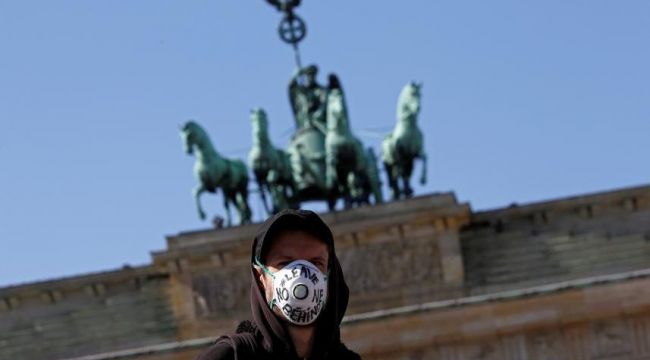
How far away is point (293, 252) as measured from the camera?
438cm

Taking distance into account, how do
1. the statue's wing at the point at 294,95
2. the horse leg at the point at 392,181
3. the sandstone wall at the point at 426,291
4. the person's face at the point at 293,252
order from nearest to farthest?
1. the person's face at the point at 293,252
2. the sandstone wall at the point at 426,291
3. the horse leg at the point at 392,181
4. the statue's wing at the point at 294,95

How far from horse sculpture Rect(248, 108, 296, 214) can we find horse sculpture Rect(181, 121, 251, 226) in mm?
285

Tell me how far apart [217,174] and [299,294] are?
26437 mm

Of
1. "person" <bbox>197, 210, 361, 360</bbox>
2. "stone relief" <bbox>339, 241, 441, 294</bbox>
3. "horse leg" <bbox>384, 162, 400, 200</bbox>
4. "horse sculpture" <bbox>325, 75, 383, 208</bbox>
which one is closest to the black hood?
"person" <bbox>197, 210, 361, 360</bbox>

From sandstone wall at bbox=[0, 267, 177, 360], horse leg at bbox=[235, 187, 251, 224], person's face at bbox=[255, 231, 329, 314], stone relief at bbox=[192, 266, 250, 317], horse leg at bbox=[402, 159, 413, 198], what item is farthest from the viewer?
horse leg at bbox=[235, 187, 251, 224]

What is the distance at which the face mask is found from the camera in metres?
4.24

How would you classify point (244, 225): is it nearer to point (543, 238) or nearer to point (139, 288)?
point (139, 288)

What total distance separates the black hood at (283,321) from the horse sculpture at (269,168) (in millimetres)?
25900

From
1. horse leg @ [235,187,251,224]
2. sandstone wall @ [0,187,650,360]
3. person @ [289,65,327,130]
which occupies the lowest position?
sandstone wall @ [0,187,650,360]

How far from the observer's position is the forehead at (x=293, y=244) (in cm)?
438

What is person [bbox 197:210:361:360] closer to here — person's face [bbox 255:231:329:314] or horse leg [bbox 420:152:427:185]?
person's face [bbox 255:231:329:314]

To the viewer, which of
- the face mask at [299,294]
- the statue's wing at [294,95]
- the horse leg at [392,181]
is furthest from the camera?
the statue's wing at [294,95]

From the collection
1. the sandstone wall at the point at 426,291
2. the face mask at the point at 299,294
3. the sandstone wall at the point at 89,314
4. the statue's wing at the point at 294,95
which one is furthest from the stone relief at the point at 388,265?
the face mask at the point at 299,294

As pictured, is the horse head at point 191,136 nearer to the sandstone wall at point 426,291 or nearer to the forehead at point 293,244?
the sandstone wall at point 426,291
